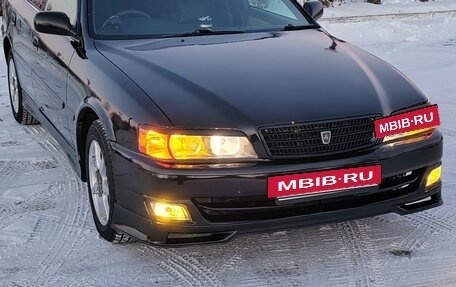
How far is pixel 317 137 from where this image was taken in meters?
3.37

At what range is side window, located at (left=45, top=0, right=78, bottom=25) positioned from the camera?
4.52m

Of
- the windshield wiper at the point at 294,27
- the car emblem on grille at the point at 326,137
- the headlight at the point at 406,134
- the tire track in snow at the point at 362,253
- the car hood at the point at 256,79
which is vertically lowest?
the tire track in snow at the point at 362,253

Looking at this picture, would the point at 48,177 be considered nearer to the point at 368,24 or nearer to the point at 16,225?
the point at 16,225

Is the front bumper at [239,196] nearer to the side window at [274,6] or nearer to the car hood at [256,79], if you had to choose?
the car hood at [256,79]

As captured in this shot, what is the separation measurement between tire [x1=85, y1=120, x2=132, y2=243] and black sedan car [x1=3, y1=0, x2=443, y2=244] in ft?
0.04

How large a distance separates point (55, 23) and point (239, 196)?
1.78 m

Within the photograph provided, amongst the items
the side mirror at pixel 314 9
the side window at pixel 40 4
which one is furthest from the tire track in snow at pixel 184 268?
the side window at pixel 40 4

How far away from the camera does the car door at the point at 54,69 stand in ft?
14.6

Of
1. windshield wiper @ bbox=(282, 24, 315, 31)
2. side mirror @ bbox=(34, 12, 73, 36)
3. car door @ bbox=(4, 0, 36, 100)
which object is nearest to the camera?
side mirror @ bbox=(34, 12, 73, 36)

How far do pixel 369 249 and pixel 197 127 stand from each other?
1142 millimetres

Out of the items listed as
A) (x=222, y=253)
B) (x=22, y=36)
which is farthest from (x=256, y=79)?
(x=22, y=36)

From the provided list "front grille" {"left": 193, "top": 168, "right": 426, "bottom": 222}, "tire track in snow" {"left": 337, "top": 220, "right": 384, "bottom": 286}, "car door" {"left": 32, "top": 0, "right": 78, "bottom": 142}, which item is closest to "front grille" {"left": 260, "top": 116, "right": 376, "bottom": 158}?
"front grille" {"left": 193, "top": 168, "right": 426, "bottom": 222}

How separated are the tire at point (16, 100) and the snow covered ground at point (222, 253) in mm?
1349

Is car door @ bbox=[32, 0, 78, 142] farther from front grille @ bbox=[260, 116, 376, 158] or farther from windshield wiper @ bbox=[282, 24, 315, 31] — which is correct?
front grille @ bbox=[260, 116, 376, 158]
